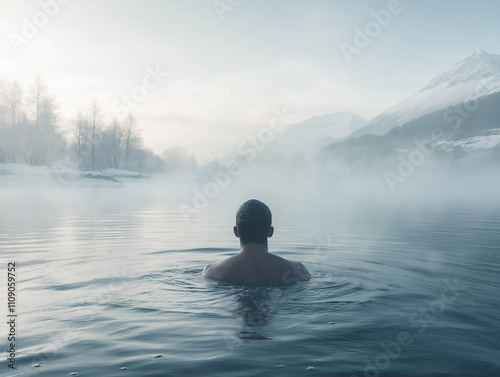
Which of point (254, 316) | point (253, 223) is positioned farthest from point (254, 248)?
point (254, 316)

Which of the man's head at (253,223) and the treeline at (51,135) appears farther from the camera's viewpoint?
the treeline at (51,135)

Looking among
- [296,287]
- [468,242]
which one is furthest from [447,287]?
[468,242]

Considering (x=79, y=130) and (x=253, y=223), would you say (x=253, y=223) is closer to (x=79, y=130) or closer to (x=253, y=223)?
(x=253, y=223)

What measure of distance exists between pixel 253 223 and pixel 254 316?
1644mm

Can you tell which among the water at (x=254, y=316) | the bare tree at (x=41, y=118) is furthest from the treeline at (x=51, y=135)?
the water at (x=254, y=316)

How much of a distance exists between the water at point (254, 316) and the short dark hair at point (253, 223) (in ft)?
2.59

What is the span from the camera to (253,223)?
680cm

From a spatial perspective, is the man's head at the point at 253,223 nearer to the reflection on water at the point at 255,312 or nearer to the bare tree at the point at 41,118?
the reflection on water at the point at 255,312

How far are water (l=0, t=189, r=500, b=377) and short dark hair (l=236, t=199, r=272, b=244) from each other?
79 cm

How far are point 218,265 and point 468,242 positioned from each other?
9958 mm

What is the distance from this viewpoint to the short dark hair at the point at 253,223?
22.3ft

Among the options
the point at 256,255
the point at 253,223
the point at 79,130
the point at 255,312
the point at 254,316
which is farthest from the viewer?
the point at 79,130

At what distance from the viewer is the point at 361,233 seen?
1650cm

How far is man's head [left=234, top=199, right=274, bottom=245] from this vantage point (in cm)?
679
